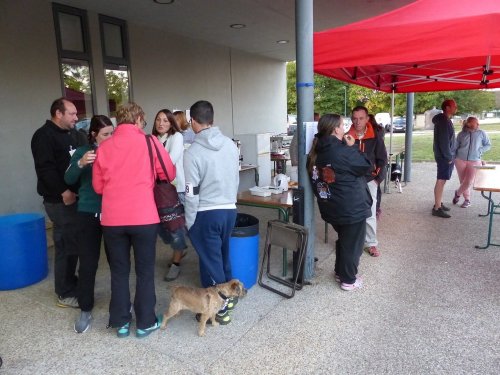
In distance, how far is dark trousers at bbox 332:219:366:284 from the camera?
314 centimetres

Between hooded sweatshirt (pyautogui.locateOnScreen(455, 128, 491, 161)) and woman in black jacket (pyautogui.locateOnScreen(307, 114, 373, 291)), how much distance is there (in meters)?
3.52

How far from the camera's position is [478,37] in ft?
9.50

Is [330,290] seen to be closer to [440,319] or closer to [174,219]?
[440,319]

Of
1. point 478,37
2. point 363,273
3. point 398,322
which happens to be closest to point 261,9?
point 478,37

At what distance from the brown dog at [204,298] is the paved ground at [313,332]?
0.47 ft

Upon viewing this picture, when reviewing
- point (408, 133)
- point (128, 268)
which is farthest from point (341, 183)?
point (408, 133)

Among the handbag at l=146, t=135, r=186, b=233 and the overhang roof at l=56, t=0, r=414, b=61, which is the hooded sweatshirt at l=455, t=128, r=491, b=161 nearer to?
the overhang roof at l=56, t=0, r=414, b=61

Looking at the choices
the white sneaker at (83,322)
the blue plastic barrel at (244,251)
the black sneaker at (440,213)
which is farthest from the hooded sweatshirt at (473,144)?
the white sneaker at (83,322)

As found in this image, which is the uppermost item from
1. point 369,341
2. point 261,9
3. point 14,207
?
point 261,9

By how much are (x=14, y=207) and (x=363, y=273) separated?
4.38m

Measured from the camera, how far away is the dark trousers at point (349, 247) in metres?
3.14

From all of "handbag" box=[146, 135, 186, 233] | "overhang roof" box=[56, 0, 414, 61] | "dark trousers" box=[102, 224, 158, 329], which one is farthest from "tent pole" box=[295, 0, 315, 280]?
"overhang roof" box=[56, 0, 414, 61]

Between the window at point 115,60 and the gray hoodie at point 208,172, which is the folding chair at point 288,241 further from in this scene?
the window at point 115,60

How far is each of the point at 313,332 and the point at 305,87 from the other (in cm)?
189
